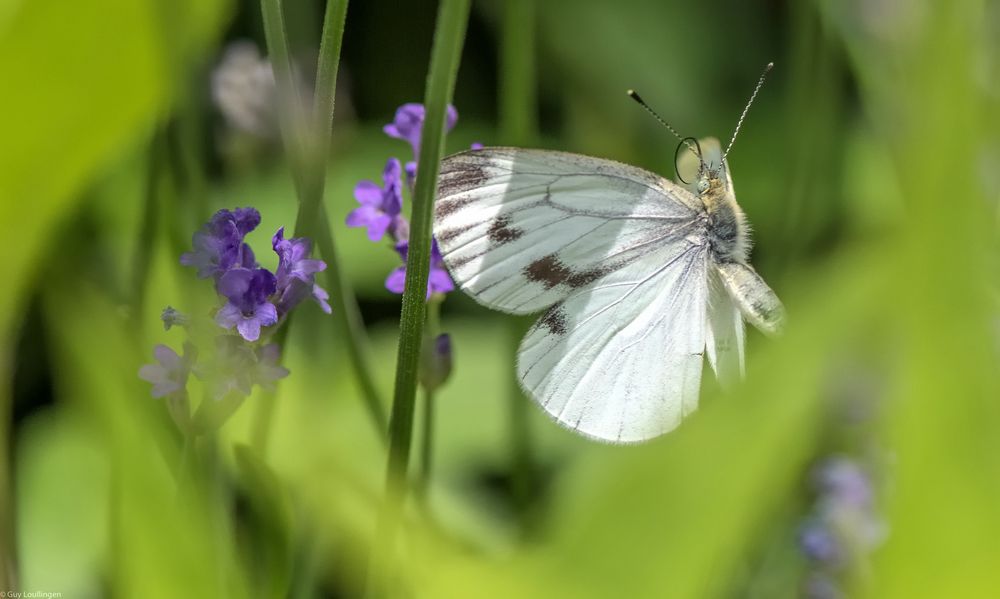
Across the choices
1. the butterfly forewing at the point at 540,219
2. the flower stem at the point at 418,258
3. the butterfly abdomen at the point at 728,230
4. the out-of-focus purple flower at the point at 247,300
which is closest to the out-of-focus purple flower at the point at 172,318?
the out-of-focus purple flower at the point at 247,300

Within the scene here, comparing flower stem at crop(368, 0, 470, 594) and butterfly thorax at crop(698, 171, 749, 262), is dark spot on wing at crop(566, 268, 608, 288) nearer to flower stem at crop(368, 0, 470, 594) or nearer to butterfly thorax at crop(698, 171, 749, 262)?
butterfly thorax at crop(698, 171, 749, 262)

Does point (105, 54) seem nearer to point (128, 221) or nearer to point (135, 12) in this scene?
point (135, 12)

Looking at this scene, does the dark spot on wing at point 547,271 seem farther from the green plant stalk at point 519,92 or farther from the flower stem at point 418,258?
the flower stem at point 418,258

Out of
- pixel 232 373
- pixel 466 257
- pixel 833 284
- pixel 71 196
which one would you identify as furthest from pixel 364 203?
pixel 833 284

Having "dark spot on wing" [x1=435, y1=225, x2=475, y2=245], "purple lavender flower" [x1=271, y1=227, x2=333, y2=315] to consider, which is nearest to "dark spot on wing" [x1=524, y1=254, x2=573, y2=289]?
"dark spot on wing" [x1=435, y1=225, x2=475, y2=245]

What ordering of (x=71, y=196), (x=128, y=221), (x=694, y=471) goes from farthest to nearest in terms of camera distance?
(x=128, y=221) < (x=71, y=196) < (x=694, y=471)
